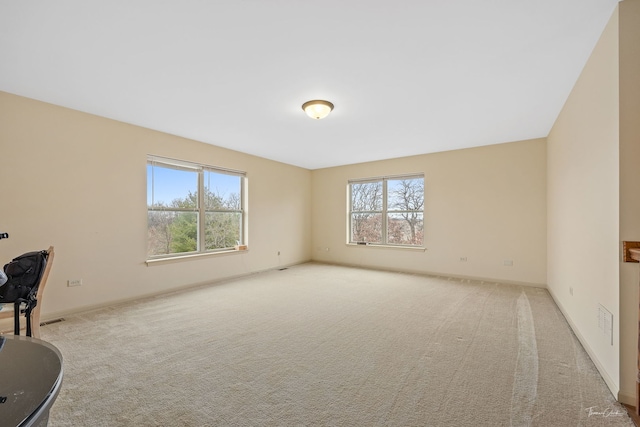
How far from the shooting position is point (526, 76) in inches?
102

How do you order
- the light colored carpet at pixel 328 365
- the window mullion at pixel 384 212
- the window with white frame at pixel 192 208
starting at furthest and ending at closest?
the window mullion at pixel 384 212
the window with white frame at pixel 192 208
the light colored carpet at pixel 328 365

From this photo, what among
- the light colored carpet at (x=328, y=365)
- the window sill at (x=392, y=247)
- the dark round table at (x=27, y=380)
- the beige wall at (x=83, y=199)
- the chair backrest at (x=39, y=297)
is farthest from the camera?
the window sill at (x=392, y=247)

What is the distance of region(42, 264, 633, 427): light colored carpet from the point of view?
162 cm

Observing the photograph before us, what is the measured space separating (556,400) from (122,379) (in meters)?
2.99

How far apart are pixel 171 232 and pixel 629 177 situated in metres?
5.21

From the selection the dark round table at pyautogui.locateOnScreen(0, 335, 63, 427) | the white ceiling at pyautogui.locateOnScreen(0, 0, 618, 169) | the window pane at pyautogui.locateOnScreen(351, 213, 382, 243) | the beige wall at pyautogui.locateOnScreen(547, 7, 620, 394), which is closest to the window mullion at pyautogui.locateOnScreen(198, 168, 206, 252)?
the white ceiling at pyautogui.locateOnScreen(0, 0, 618, 169)

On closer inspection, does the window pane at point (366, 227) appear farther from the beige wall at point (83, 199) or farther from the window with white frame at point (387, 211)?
the beige wall at point (83, 199)

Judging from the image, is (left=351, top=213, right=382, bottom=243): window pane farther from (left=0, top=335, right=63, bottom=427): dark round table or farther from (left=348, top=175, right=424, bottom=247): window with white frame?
(left=0, top=335, right=63, bottom=427): dark round table

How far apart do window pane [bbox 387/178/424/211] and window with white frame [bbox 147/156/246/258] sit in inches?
129

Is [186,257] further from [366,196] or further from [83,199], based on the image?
[366,196]

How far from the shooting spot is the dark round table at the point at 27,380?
23.3 inches

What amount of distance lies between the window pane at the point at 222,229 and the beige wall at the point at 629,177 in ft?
16.9

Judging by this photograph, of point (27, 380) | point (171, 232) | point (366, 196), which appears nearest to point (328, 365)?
point (27, 380)

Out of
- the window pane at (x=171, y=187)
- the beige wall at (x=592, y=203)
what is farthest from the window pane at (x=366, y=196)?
the window pane at (x=171, y=187)
